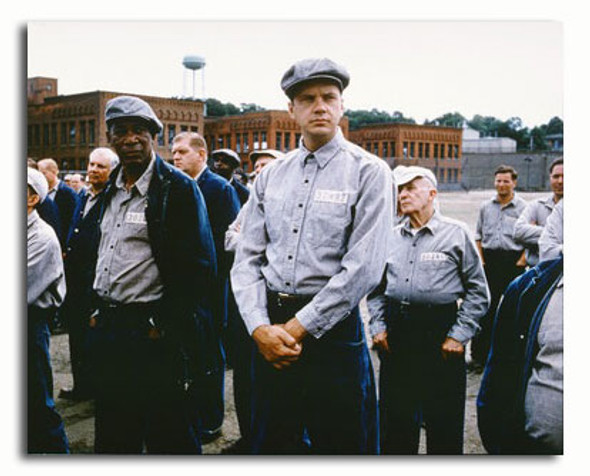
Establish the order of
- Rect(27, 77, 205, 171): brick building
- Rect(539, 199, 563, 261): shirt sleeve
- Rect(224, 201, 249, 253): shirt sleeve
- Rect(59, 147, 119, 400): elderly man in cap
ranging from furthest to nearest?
Rect(224, 201, 249, 253): shirt sleeve → Rect(27, 77, 205, 171): brick building → Rect(539, 199, 563, 261): shirt sleeve → Rect(59, 147, 119, 400): elderly man in cap

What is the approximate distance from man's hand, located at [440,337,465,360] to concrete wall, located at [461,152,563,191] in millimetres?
1531

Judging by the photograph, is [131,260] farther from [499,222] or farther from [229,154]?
[499,222]

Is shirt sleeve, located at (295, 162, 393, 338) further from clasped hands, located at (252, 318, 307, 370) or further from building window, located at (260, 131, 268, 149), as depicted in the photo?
building window, located at (260, 131, 268, 149)

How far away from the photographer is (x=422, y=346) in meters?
2.94

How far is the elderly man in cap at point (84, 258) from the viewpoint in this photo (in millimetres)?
2787

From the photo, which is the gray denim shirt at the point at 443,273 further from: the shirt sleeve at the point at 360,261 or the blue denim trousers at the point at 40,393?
the blue denim trousers at the point at 40,393

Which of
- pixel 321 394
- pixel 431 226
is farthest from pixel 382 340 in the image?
pixel 321 394

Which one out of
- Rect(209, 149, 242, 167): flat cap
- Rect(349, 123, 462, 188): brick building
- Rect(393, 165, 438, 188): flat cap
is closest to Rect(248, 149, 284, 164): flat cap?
Rect(209, 149, 242, 167): flat cap

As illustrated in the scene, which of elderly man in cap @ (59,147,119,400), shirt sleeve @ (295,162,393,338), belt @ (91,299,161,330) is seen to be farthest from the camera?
elderly man in cap @ (59,147,119,400)

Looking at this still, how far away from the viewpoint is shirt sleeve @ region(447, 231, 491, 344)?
2.90 meters

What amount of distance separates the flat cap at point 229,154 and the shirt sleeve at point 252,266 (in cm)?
224
